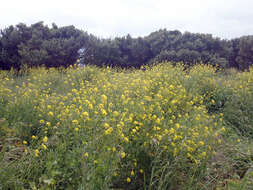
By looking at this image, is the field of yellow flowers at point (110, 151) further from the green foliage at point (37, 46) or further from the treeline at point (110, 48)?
the treeline at point (110, 48)

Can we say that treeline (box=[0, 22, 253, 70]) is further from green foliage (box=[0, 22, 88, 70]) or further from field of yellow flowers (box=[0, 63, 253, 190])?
field of yellow flowers (box=[0, 63, 253, 190])

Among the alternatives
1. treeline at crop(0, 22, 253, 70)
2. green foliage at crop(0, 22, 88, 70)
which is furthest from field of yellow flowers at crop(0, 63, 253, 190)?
treeline at crop(0, 22, 253, 70)

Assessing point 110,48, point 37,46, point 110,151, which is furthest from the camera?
point 110,48

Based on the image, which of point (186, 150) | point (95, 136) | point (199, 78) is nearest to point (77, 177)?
point (95, 136)

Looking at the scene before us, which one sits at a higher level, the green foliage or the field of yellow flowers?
the green foliage

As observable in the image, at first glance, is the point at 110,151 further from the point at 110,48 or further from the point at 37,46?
the point at 110,48

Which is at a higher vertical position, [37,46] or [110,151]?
[37,46]

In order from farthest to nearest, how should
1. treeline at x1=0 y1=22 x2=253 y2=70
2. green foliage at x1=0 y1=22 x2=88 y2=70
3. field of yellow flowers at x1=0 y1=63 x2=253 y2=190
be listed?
treeline at x1=0 y1=22 x2=253 y2=70 → green foliage at x1=0 y1=22 x2=88 y2=70 → field of yellow flowers at x1=0 y1=63 x2=253 y2=190

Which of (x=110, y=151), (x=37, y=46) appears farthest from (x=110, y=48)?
(x=110, y=151)

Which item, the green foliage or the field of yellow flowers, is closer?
the field of yellow flowers

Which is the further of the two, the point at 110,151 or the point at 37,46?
the point at 37,46

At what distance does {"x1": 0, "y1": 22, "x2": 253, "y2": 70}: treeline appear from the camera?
1149cm

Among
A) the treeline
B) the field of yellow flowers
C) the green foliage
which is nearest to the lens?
the field of yellow flowers

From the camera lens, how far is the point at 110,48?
13.0 metres
